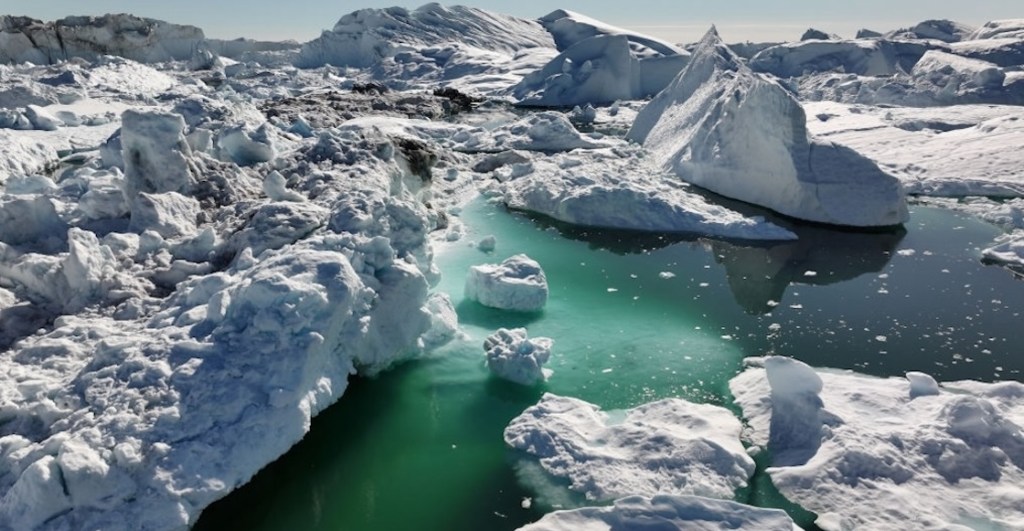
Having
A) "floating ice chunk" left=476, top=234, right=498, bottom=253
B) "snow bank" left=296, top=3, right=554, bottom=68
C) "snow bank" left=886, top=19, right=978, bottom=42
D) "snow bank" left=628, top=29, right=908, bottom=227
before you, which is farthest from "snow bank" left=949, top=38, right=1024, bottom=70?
"floating ice chunk" left=476, top=234, right=498, bottom=253

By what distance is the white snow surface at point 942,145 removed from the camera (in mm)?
13141

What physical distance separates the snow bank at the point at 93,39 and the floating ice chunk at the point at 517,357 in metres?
33.8

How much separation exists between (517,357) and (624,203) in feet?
19.4

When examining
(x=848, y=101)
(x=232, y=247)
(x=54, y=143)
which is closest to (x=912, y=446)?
(x=232, y=247)

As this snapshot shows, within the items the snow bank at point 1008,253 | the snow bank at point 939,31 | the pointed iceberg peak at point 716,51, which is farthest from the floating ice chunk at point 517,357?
the snow bank at point 939,31

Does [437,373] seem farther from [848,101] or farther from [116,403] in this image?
[848,101]

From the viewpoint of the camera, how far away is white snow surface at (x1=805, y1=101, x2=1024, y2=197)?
13.1 meters

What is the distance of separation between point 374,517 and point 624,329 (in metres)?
3.68

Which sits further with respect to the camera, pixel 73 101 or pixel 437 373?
pixel 73 101

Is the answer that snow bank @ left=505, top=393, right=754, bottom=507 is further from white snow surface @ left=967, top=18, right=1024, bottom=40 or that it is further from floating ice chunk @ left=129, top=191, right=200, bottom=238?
white snow surface @ left=967, top=18, right=1024, bottom=40

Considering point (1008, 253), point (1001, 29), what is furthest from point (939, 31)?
point (1008, 253)

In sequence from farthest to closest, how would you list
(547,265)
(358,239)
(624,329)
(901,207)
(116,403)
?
(901,207) < (547,265) < (624,329) < (358,239) < (116,403)

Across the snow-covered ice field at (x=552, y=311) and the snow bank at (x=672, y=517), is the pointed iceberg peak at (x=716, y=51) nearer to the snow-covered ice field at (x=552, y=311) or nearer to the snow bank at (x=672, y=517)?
the snow-covered ice field at (x=552, y=311)

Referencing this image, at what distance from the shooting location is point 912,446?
4.86 m
